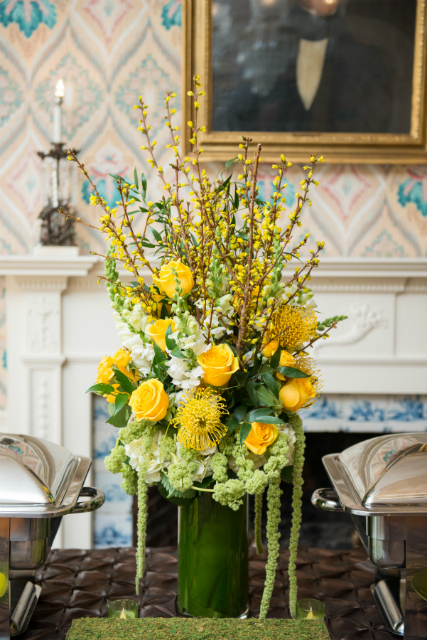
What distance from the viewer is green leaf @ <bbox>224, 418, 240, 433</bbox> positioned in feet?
2.17

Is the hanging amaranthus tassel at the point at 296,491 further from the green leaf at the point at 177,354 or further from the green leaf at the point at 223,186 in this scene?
the green leaf at the point at 223,186

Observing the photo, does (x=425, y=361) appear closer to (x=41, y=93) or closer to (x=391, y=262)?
(x=391, y=262)

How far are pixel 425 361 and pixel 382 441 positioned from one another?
119 cm

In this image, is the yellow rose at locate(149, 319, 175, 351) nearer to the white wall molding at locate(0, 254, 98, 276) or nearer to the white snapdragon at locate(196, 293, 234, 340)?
the white snapdragon at locate(196, 293, 234, 340)

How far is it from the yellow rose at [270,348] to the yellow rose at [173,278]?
4.8 inches

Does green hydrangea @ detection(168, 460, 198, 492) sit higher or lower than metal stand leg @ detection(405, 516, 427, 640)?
higher

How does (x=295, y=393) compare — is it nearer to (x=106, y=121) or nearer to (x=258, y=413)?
(x=258, y=413)

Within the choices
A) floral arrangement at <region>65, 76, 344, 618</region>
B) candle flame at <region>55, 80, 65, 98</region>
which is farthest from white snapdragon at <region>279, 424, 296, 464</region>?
candle flame at <region>55, 80, 65, 98</region>

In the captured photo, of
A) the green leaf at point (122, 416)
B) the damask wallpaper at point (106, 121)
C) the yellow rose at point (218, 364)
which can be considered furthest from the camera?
the damask wallpaper at point (106, 121)

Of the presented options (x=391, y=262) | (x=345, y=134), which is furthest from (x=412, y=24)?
(x=391, y=262)

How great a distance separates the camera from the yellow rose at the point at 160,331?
26.0 inches

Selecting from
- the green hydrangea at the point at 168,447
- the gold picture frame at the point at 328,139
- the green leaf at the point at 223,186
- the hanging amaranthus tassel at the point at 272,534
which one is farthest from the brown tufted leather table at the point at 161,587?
the gold picture frame at the point at 328,139

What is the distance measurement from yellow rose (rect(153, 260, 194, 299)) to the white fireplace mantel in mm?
1223

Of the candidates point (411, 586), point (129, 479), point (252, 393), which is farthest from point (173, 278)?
point (411, 586)
